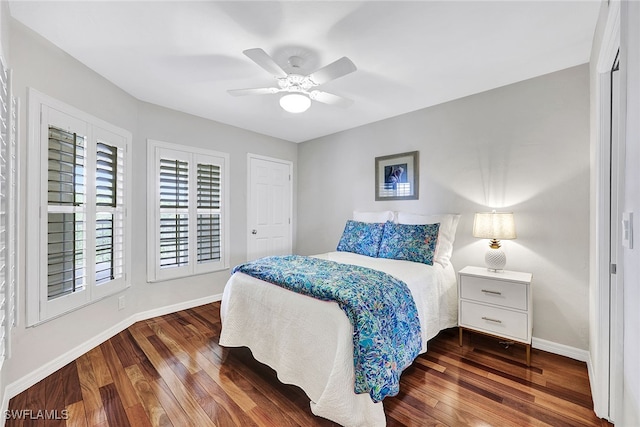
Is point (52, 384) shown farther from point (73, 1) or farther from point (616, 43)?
point (616, 43)

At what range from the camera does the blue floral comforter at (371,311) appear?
1.52 meters

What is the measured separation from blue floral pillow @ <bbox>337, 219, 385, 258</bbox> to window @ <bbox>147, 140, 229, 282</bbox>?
5.47ft

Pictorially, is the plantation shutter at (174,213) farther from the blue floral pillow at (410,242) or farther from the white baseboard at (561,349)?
the white baseboard at (561,349)

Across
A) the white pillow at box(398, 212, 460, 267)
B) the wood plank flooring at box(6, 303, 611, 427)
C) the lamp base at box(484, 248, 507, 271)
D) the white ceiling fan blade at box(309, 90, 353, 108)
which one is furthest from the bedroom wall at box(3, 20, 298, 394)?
the lamp base at box(484, 248, 507, 271)

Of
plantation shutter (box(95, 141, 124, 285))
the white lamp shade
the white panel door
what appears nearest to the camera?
the white lamp shade

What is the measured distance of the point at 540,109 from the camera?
2459mm

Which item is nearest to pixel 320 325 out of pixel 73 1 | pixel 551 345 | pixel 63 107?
pixel 551 345

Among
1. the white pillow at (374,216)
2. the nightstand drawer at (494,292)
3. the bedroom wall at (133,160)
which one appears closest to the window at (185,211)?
the bedroom wall at (133,160)

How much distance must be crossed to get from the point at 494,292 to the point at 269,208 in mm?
3071

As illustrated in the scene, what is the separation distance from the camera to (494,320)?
2312mm

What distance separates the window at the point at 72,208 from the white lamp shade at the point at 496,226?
132 inches

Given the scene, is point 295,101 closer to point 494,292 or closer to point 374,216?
point 374,216

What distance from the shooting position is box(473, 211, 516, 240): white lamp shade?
93.8 inches

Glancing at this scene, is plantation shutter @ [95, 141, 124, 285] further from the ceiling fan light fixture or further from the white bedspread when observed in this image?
the ceiling fan light fixture
